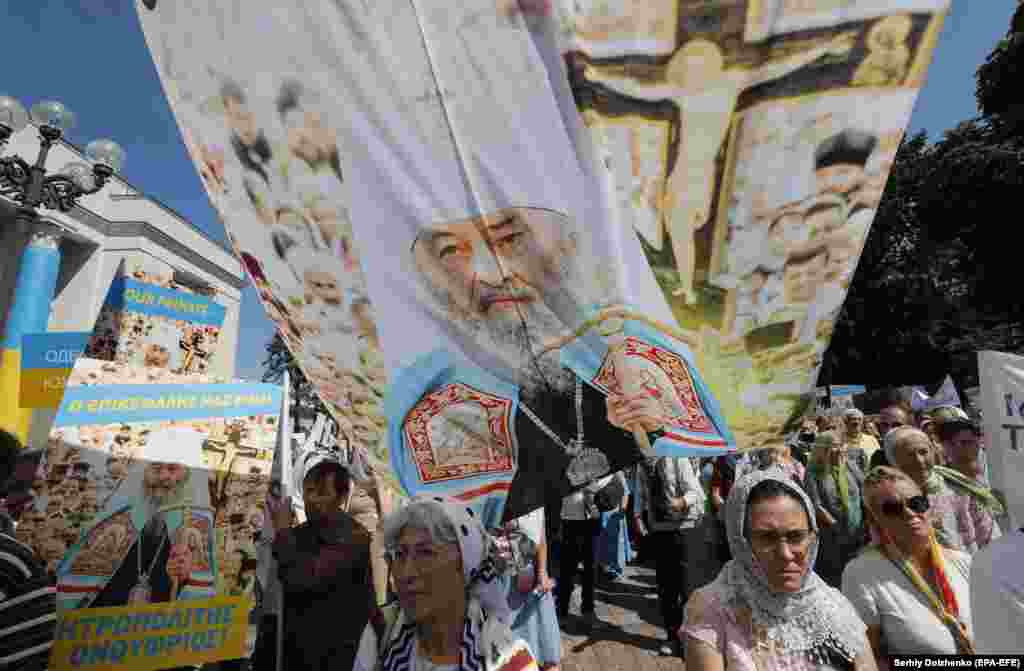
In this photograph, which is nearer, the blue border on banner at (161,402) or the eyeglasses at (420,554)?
the eyeglasses at (420,554)

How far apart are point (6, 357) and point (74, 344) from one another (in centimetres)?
228

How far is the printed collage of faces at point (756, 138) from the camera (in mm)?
742

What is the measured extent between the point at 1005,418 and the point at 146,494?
4.06 m

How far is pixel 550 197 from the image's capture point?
91 centimetres

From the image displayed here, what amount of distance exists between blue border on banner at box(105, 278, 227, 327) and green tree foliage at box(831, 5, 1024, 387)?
17.2 meters

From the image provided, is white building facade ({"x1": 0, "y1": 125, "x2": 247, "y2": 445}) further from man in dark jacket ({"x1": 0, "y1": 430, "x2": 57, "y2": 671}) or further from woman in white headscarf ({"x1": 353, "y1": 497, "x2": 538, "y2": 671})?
woman in white headscarf ({"x1": 353, "y1": 497, "x2": 538, "y2": 671})

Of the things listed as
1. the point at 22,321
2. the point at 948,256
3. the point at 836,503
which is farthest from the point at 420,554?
the point at 948,256

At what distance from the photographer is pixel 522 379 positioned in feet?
3.53

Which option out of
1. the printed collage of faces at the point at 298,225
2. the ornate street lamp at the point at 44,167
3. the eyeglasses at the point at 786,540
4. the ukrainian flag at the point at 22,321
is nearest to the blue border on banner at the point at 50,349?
the ukrainian flag at the point at 22,321

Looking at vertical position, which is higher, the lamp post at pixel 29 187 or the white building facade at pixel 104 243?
the white building facade at pixel 104 243

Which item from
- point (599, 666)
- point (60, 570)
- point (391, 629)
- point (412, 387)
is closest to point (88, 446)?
point (60, 570)

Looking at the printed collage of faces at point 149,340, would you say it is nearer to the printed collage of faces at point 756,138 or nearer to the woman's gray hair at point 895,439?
the printed collage of faces at point 756,138

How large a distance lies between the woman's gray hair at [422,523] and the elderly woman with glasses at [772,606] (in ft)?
2.88

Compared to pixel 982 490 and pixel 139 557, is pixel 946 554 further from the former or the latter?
pixel 139 557
